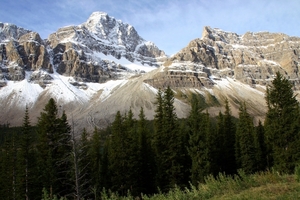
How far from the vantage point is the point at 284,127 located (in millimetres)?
28578

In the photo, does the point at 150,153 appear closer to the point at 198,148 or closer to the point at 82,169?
the point at 198,148

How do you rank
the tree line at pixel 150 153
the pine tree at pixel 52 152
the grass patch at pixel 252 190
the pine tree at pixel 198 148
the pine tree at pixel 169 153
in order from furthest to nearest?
the pine tree at pixel 169 153 < the pine tree at pixel 198 148 < the tree line at pixel 150 153 < the pine tree at pixel 52 152 < the grass patch at pixel 252 190

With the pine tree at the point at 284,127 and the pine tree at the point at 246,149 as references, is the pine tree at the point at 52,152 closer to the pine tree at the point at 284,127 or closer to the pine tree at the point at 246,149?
the pine tree at the point at 284,127

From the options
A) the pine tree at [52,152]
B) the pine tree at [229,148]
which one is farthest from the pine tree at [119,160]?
the pine tree at [229,148]

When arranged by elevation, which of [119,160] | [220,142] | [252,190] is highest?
[252,190]

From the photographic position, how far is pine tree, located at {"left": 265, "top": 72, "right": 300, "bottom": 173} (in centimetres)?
2775

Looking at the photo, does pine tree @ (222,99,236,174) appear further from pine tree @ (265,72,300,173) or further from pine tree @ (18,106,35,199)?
pine tree @ (18,106,35,199)

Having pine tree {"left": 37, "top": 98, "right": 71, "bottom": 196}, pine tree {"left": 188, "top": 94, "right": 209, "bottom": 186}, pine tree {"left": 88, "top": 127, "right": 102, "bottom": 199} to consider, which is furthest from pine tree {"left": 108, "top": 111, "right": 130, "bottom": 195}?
pine tree {"left": 188, "top": 94, "right": 209, "bottom": 186}

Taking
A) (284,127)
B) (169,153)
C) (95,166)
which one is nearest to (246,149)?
(284,127)

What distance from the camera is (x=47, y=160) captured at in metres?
28.1

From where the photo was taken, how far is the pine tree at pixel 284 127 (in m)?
27.8

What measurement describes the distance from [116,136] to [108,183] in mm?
9134

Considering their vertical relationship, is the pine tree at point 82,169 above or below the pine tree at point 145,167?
above

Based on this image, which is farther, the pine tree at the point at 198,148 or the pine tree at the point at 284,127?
the pine tree at the point at 198,148
